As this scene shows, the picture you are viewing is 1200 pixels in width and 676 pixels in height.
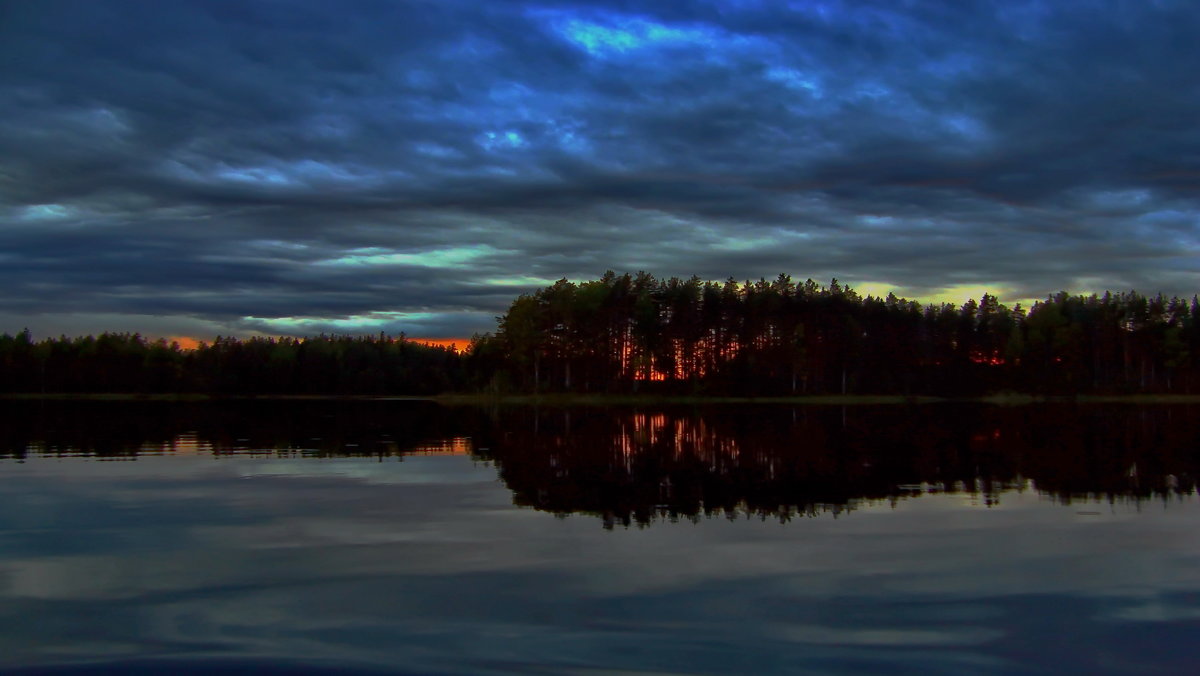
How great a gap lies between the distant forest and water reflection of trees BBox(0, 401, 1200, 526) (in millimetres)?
65769

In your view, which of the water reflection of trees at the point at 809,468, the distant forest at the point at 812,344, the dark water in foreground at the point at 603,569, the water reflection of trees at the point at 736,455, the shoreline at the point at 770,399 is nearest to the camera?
the dark water in foreground at the point at 603,569

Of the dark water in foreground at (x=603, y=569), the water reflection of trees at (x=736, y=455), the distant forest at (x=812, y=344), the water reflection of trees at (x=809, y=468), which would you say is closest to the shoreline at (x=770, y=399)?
the distant forest at (x=812, y=344)

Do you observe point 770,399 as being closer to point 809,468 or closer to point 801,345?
point 801,345

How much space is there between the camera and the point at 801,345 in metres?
122

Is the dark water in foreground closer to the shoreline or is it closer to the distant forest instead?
the shoreline

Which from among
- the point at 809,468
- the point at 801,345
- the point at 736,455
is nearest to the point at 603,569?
the point at 809,468

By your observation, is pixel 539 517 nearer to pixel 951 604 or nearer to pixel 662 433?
pixel 951 604

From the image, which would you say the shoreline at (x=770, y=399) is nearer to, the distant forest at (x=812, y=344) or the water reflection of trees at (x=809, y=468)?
the distant forest at (x=812, y=344)

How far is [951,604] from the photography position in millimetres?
10648

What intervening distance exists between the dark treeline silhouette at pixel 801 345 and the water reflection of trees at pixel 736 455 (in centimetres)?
6568

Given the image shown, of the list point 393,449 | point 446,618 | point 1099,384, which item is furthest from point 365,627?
point 1099,384

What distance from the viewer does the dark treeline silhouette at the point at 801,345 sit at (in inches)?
4611

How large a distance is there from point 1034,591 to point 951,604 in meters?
1.50

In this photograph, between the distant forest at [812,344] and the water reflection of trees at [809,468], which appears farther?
the distant forest at [812,344]
